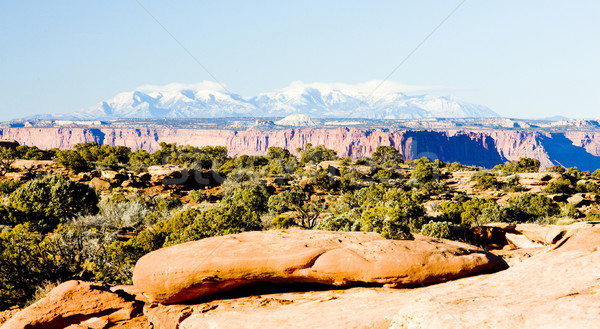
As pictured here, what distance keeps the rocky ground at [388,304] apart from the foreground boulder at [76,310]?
3cm

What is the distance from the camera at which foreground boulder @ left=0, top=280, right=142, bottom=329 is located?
10.3m

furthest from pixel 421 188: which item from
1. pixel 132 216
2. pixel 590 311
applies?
pixel 590 311

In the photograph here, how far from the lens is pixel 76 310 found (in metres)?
10.6

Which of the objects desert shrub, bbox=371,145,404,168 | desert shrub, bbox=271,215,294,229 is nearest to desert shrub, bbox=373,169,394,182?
desert shrub, bbox=371,145,404,168

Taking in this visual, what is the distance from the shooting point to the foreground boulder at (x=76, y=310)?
33.9 ft

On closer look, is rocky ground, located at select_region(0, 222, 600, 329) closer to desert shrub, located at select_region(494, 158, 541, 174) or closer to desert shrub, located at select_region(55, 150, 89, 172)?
desert shrub, located at select_region(55, 150, 89, 172)

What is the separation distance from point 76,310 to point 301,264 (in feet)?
22.3

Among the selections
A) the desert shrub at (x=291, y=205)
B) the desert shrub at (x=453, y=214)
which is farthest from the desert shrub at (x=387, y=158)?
the desert shrub at (x=453, y=214)

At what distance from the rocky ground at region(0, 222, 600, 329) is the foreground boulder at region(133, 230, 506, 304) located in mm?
348

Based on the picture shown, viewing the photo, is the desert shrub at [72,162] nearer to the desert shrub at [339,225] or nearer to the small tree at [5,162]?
the small tree at [5,162]

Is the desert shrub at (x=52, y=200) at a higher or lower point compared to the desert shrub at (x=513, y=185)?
higher

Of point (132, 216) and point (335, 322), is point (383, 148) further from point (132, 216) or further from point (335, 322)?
point (335, 322)

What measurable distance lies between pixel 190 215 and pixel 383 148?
71419 millimetres

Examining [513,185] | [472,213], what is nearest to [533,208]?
[472,213]
